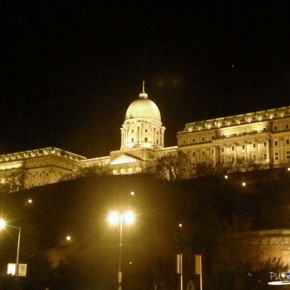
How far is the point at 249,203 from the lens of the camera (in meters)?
74.6

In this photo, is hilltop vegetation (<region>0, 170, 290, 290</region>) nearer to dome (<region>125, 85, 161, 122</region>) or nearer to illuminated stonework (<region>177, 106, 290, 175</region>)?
illuminated stonework (<region>177, 106, 290, 175</region>)

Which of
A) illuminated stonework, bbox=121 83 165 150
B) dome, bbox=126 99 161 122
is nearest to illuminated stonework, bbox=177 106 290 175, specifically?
illuminated stonework, bbox=121 83 165 150

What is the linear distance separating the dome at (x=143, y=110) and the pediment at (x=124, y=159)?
18.2 m

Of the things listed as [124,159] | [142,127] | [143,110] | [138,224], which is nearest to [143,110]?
[143,110]

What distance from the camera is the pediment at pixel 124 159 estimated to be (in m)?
134

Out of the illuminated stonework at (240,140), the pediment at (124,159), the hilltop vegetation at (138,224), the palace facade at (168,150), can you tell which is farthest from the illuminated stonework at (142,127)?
the hilltop vegetation at (138,224)

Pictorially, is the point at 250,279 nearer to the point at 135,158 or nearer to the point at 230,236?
the point at 230,236

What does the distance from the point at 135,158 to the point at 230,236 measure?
283 feet

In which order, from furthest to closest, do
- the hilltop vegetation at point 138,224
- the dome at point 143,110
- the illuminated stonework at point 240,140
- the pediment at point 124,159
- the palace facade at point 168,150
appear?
the dome at point 143,110 < the pediment at point 124,159 < the palace facade at point 168,150 < the illuminated stonework at point 240,140 < the hilltop vegetation at point 138,224

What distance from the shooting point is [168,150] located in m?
136

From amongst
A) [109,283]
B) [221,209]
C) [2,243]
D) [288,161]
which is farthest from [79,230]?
[288,161]

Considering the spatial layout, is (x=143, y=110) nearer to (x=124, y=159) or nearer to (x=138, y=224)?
(x=124, y=159)

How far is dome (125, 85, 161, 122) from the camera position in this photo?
152 meters

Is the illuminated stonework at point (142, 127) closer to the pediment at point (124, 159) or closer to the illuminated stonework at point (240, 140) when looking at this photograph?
the pediment at point (124, 159)
